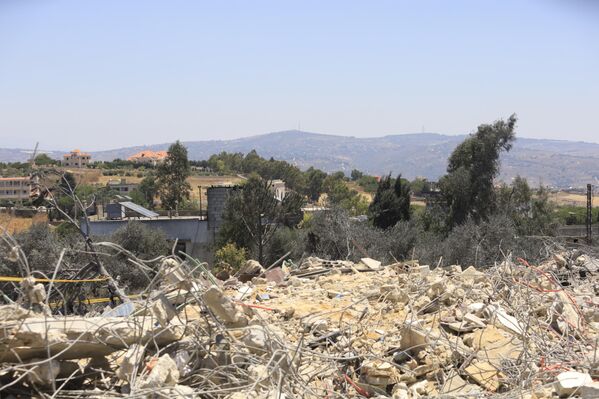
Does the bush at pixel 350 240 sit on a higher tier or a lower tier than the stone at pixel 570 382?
lower

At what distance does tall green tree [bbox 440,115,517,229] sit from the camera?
30781 millimetres

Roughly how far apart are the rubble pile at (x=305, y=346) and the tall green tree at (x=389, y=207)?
72.9 ft

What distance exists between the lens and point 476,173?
104 feet

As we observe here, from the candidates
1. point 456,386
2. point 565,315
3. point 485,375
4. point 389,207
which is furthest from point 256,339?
point 389,207

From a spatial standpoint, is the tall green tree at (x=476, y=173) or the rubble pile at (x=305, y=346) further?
the tall green tree at (x=476, y=173)

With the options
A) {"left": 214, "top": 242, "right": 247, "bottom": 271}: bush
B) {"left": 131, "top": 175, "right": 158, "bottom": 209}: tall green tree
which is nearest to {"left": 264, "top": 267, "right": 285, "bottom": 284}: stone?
{"left": 214, "top": 242, "right": 247, "bottom": 271}: bush

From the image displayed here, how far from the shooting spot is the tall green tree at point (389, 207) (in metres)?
28.8

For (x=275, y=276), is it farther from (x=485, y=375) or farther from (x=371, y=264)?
(x=485, y=375)

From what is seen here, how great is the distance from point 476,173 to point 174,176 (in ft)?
95.5

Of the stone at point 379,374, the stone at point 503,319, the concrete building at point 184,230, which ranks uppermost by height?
the stone at point 503,319

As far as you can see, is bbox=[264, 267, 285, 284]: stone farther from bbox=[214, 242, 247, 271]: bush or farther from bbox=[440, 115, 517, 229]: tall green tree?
bbox=[440, 115, 517, 229]: tall green tree

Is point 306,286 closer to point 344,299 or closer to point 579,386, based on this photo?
→ point 344,299

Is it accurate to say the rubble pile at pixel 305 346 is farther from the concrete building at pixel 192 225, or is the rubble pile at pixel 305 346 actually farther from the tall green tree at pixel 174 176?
the tall green tree at pixel 174 176

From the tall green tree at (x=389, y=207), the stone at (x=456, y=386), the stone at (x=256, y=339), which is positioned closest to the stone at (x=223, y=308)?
the stone at (x=256, y=339)
